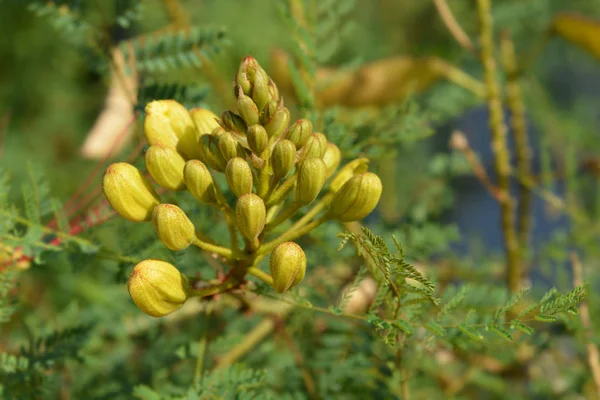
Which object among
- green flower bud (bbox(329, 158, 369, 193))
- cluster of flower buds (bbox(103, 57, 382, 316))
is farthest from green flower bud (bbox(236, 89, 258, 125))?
green flower bud (bbox(329, 158, 369, 193))

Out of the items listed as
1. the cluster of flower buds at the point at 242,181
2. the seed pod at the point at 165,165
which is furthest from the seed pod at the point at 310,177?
the seed pod at the point at 165,165

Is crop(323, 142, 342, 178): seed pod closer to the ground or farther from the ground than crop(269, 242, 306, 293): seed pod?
farther from the ground

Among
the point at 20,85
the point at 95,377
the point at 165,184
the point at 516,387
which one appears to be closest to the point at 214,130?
the point at 165,184

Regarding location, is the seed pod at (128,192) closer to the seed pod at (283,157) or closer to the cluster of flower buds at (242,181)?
the cluster of flower buds at (242,181)

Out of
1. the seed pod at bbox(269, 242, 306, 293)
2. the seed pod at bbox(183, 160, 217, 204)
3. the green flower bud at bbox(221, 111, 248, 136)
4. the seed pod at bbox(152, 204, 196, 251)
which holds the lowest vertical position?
the seed pod at bbox(269, 242, 306, 293)

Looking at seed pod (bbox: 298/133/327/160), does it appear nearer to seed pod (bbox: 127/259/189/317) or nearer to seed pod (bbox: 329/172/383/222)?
seed pod (bbox: 329/172/383/222)

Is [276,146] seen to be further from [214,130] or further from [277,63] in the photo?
[277,63]
